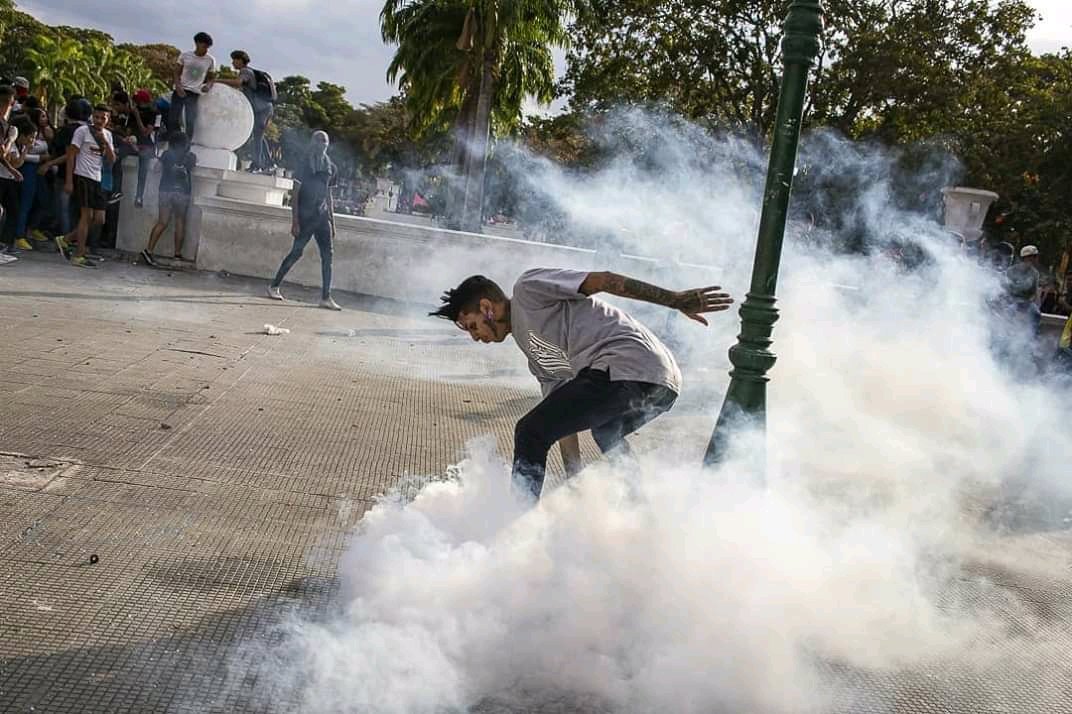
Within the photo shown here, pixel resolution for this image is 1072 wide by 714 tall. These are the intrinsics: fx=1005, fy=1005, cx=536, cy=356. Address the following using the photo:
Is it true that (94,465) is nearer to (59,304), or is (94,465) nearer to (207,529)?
(207,529)

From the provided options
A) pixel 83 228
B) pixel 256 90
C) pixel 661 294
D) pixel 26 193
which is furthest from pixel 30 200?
pixel 661 294

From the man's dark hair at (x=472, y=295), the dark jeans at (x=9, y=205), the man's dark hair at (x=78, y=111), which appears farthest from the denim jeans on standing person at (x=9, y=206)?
the man's dark hair at (x=472, y=295)

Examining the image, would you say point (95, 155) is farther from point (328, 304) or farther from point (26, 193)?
point (328, 304)

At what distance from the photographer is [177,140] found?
38.5 ft

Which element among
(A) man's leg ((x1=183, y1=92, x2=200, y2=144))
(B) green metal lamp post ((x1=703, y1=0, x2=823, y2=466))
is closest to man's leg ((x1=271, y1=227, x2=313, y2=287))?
(A) man's leg ((x1=183, y1=92, x2=200, y2=144))

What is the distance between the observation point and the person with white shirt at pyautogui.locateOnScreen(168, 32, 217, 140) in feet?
39.6

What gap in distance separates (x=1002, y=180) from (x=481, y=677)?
77.8 ft

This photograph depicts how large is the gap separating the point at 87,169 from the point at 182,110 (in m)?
1.82

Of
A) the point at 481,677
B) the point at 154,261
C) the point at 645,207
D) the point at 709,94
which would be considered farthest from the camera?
the point at 709,94

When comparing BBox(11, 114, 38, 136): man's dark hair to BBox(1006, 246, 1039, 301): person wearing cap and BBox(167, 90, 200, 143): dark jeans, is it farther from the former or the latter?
BBox(1006, 246, 1039, 301): person wearing cap

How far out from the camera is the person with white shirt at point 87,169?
10617mm

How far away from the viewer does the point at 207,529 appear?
384cm

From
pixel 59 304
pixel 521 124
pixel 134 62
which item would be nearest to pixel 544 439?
pixel 59 304

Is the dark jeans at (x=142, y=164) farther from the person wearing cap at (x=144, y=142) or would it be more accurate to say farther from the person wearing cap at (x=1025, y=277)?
the person wearing cap at (x=1025, y=277)
